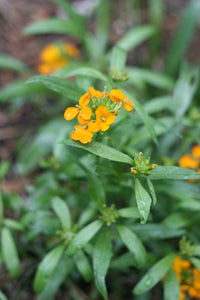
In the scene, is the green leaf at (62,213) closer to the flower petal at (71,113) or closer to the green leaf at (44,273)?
the green leaf at (44,273)

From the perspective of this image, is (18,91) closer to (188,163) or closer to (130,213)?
(188,163)

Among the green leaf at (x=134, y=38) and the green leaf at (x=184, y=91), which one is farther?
the green leaf at (x=134, y=38)

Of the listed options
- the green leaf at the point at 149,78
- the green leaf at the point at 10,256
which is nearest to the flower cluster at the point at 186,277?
the green leaf at the point at 10,256

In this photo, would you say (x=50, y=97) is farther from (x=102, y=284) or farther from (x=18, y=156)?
(x=102, y=284)

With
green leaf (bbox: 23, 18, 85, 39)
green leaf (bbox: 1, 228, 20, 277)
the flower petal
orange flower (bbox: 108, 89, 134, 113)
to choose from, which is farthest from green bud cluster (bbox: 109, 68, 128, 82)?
green leaf (bbox: 23, 18, 85, 39)

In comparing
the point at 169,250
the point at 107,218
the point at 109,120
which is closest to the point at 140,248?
the point at 107,218

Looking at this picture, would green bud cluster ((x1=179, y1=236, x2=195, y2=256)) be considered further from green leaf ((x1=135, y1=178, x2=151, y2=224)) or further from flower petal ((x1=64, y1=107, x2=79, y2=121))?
flower petal ((x1=64, y1=107, x2=79, y2=121))

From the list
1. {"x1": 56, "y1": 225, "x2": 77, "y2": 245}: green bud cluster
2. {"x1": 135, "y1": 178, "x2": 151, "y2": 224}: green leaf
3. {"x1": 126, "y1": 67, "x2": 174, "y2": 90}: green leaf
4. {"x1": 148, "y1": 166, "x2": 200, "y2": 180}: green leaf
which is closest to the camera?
{"x1": 135, "y1": 178, "x2": 151, "y2": 224}: green leaf
